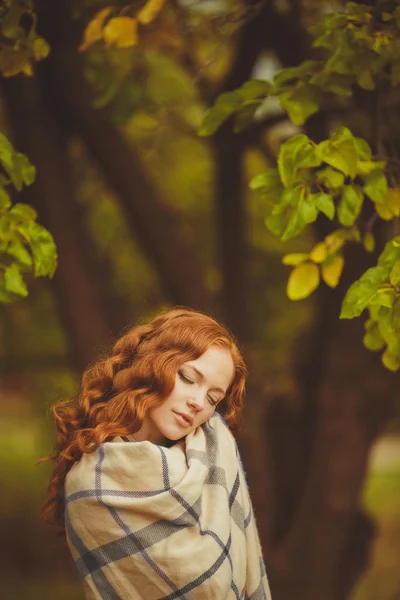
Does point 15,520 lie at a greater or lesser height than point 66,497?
lesser

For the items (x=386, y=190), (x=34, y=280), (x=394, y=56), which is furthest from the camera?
(x=34, y=280)

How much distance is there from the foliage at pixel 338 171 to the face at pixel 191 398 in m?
0.42

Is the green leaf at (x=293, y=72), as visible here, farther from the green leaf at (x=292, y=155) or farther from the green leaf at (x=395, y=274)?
the green leaf at (x=395, y=274)

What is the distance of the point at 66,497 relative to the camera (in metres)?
2.48

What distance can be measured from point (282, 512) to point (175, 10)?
2.70 meters

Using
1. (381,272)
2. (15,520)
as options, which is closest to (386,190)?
(381,272)

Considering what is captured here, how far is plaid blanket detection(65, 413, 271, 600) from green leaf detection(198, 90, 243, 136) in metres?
1.15

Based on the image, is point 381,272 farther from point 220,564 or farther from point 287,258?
point 220,564

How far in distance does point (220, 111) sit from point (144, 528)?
4.65 ft

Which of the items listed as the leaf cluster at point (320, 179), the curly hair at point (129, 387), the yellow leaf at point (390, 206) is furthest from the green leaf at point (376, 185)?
the curly hair at point (129, 387)

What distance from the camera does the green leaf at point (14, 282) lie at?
2.66 meters

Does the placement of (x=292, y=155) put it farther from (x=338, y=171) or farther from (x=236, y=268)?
(x=236, y=268)

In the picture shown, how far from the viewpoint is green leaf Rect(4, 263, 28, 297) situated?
266cm

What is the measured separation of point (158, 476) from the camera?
242cm
